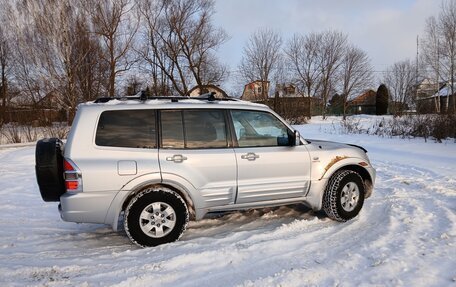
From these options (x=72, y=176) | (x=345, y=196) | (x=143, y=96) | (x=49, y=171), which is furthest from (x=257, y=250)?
(x=49, y=171)

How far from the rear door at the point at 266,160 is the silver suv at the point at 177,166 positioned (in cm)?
1

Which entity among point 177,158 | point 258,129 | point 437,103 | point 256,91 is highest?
point 256,91

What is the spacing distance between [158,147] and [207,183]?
779 millimetres

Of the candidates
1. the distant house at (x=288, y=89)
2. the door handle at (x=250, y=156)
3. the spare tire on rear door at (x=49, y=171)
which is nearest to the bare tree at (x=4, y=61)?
the distant house at (x=288, y=89)

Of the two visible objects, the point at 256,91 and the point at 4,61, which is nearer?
the point at 4,61

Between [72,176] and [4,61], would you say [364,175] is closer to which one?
[72,176]

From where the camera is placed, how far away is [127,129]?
4363 millimetres

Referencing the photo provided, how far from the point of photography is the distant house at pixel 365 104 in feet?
211

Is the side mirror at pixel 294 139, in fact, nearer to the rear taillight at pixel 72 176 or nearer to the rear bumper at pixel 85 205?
the rear bumper at pixel 85 205

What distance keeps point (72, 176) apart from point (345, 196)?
377cm

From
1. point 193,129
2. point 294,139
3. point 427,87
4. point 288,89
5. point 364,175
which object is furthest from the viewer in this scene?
point 427,87

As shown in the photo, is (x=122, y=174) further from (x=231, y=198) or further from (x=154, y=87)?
(x=154, y=87)

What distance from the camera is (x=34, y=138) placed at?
2039 cm

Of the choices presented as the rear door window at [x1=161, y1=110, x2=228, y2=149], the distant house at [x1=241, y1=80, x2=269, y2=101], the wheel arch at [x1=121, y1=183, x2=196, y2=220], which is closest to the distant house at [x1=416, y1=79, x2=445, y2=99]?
the distant house at [x1=241, y1=80, x2=269, y2=101]
